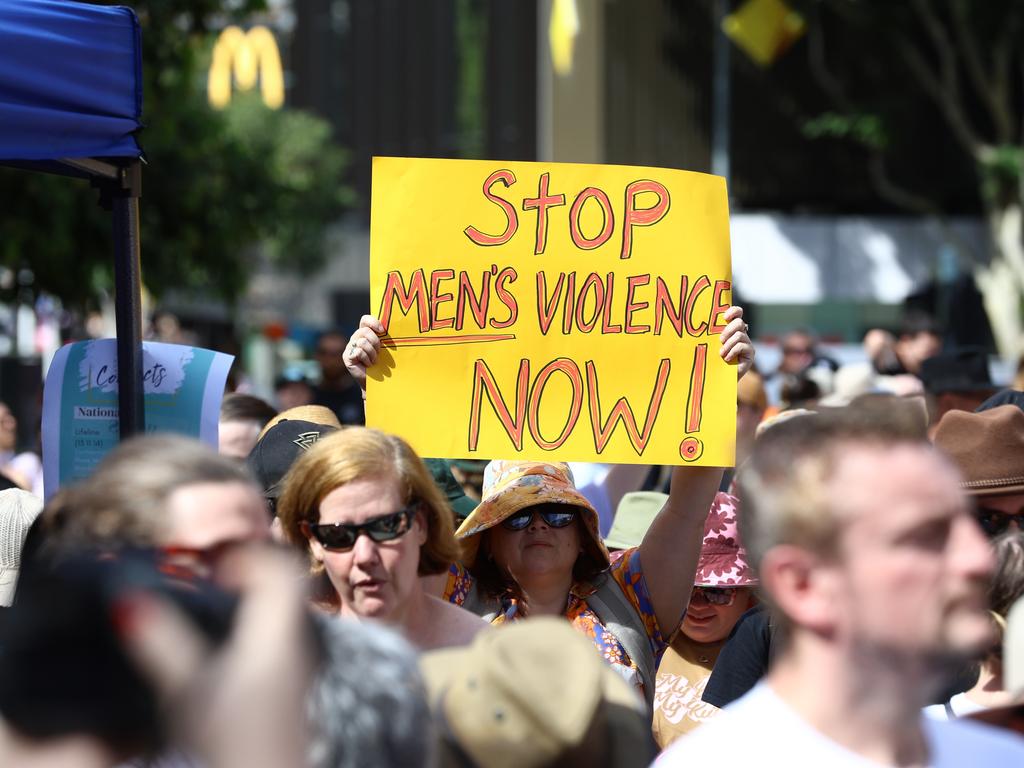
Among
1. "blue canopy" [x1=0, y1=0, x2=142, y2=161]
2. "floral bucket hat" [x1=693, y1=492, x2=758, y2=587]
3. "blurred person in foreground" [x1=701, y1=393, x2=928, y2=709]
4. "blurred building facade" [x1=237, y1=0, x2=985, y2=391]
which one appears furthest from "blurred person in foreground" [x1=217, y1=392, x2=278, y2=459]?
"blurred building facade" [x1=237, y1=0, x2=985, y2=391]

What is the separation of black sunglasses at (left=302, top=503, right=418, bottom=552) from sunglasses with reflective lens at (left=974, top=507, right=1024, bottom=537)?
175cm

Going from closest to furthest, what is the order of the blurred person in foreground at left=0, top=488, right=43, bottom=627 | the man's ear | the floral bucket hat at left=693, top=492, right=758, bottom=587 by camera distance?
1. the man's ear
2. the blurred person in foreground at left=0, top=488, right=43, bottom=627
3. the floral bucket hat at left=693, top=492, right=758, bottom=587

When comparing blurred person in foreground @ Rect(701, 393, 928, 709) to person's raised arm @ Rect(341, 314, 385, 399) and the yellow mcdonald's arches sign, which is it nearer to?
person's raised arm @ Rect(341, 314, 385, 399)

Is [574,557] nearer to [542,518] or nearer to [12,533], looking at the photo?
[542,518]

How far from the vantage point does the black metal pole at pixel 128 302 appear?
12.2ft

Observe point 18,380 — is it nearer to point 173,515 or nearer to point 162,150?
point 162,150

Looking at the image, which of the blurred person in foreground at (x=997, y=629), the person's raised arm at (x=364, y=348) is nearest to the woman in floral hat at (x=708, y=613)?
the blurred person in foreground at (x=997, y=629)

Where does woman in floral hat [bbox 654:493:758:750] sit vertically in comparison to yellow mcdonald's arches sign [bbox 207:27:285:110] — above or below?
below

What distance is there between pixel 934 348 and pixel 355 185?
3239 cm

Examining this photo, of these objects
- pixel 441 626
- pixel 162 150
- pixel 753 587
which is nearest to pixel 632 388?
pixel 753 587

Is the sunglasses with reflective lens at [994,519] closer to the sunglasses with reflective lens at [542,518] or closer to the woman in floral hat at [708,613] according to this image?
the woman in floral hat at [708,613]

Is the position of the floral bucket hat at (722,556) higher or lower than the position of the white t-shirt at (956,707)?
higher

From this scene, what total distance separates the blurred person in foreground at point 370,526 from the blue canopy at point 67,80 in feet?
3.52

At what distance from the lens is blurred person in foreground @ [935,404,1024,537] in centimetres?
387
